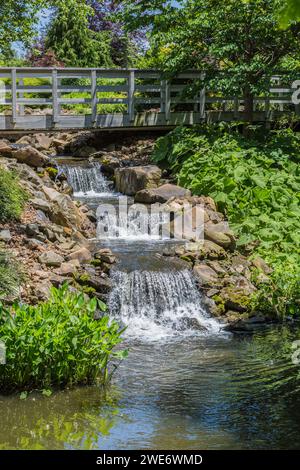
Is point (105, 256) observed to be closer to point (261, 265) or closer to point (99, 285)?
point (99, 285)

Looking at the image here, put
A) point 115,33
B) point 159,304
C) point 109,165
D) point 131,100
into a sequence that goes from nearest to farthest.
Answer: point 159,304 → point 109,165 → point 131,100 → point 115,33

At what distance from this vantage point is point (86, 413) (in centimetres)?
728

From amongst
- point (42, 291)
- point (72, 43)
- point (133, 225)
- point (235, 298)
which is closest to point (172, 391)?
point (42, 291)

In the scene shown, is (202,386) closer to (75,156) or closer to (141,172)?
(141,172)

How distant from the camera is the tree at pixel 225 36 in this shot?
54.5 feet

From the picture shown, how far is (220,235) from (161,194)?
7.66 ft

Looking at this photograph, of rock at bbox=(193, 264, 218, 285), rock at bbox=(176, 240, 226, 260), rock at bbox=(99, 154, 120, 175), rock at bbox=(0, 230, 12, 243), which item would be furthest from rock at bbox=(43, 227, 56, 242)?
rock at bbox=(99, 154, 120, 175)

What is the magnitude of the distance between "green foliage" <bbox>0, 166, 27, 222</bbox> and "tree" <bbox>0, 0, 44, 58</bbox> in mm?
4217

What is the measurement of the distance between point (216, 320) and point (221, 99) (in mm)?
9768

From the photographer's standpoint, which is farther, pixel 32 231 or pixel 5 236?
pixel 32 231

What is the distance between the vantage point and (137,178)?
53.6 feet

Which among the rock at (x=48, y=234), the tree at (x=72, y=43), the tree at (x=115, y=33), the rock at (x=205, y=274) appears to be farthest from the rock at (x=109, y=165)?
the tree at (x=115, y=33)
